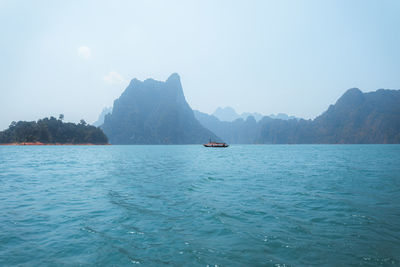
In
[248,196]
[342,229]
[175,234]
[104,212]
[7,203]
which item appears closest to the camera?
[175,234]

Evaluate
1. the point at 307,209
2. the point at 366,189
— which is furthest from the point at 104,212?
the point at 366,189

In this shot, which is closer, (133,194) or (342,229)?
(342,229)

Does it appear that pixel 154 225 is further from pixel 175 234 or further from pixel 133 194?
pixel 133 194

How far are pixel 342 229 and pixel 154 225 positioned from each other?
28.1ft

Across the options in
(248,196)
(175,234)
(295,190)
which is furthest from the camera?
(295,190)

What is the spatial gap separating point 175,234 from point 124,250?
2.19 meters

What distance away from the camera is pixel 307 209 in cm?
1282

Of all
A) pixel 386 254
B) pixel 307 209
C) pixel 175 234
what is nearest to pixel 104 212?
pixel 175 234

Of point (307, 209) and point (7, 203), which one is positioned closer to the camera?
point (307, 209)

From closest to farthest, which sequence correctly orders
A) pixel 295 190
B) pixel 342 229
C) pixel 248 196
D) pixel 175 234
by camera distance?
pixel 175 234
pixel 342 229
pixel 248 196
pixel 295 190

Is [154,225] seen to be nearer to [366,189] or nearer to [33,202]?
[33,202]

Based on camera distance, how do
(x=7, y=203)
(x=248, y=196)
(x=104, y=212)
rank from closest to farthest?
(x=104, y=212)
(x=7, y=203)
(x=248, y=196)

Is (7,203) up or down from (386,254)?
down

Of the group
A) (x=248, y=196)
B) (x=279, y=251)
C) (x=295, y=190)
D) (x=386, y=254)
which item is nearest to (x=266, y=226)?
(x=279, y=251)
